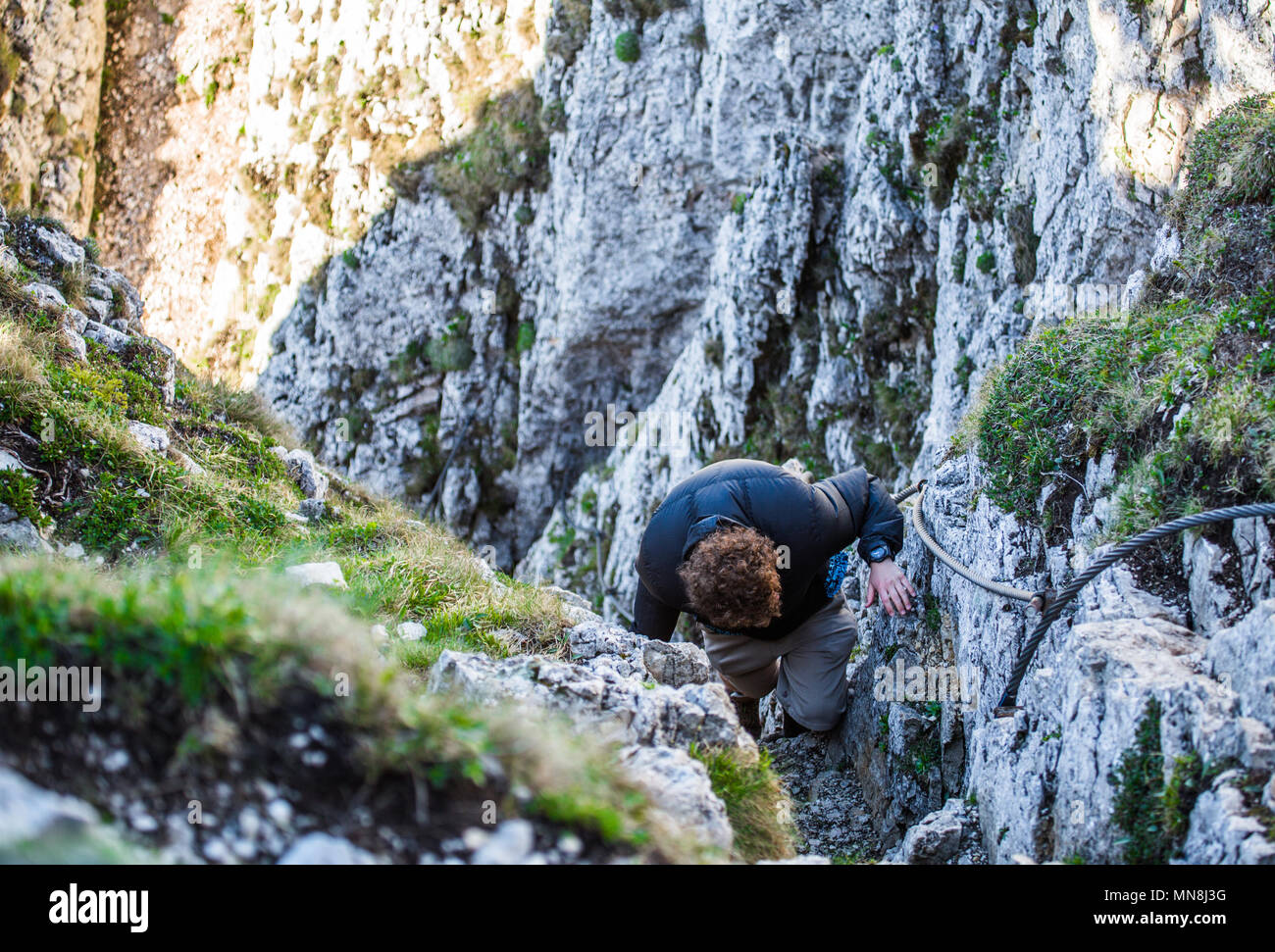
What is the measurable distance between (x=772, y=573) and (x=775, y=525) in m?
0.68

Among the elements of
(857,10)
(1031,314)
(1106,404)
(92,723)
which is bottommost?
(92,723)

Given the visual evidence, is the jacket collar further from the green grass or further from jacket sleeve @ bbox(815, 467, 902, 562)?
the green grass

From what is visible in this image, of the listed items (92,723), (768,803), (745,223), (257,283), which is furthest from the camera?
(257,283)

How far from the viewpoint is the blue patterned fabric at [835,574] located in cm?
655

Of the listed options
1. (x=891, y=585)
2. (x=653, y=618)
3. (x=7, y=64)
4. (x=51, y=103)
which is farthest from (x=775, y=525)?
(x=51, y=103)

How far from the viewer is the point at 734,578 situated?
522 centimetres

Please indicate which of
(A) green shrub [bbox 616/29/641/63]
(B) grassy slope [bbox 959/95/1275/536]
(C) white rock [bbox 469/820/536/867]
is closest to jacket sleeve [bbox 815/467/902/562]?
(B) grassy slope [bbox 959/95/1275/536]

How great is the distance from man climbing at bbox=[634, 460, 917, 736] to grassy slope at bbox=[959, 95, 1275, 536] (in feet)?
3.23

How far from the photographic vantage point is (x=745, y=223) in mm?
13828

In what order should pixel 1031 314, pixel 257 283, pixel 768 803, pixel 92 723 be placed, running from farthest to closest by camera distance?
pixel 257 283 → pixel 1031 314 → pixel 768 803 → pixel 92 723

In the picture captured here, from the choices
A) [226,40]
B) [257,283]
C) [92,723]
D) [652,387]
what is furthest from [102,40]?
[92,723]

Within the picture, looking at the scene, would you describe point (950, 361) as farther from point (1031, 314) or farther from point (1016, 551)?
point (1016, 551)

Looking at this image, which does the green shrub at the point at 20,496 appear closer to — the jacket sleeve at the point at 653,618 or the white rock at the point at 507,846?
the jacket sleeve at the point at 653,618
